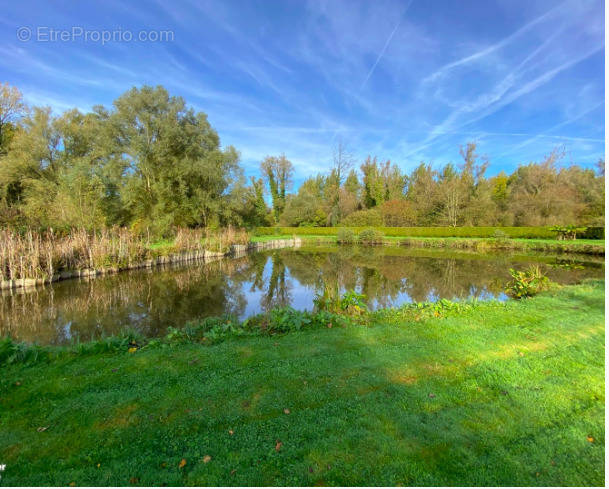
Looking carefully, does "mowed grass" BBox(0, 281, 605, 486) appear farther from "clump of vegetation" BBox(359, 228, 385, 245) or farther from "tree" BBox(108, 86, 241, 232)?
"clump of vegetation" BBox(359, 228, 385, 245)

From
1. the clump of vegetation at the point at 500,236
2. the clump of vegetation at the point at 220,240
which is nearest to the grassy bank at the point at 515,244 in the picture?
the clump of vegetation at the point at 500,236

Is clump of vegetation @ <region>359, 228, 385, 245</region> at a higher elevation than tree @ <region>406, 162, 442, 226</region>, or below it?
below

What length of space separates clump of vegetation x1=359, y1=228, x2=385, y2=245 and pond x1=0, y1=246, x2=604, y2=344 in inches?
466

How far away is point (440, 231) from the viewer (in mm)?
Answer: 27734

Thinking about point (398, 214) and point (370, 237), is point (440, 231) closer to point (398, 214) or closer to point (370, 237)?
point (398, 214)

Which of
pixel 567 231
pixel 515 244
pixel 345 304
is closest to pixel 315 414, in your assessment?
pixel 345 304

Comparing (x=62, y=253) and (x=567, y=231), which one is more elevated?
(x=567, y=231)

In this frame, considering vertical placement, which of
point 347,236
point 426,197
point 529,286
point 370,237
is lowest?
point 529,286

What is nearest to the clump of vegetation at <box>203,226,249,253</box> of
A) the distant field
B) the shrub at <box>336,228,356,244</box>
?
the shrub at <box>336,228,356,244</box>

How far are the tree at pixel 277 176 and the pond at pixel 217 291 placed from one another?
95.5 ft

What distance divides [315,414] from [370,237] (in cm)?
2550

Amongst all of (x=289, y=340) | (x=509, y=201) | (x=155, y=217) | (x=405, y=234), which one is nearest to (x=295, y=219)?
(x=405, y=234)

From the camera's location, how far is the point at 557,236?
21719mm

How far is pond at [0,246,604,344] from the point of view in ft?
19.6
